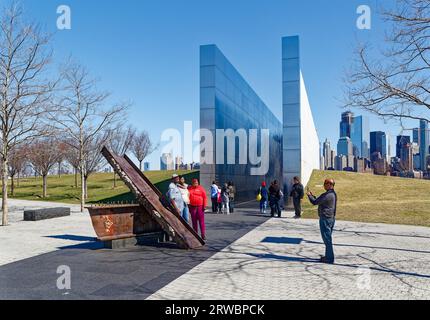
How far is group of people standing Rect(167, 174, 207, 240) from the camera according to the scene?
9.73 m

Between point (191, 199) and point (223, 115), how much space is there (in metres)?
15.2

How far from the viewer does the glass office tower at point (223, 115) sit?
2195cm

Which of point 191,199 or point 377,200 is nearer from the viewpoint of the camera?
point 191,199

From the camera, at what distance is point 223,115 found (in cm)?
2431

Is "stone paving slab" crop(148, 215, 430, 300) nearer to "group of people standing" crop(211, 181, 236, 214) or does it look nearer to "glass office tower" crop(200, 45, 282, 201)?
"group of people standing" crop(211, 181, 236, 214)

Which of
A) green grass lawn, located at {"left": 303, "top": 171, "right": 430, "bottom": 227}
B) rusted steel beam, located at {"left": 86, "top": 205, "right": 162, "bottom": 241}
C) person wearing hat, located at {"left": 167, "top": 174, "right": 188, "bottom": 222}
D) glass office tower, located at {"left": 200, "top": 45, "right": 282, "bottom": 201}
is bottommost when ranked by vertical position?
green grass lawn, located at {"left": 303, "top": 171, "right": 430, "bottom": 227}

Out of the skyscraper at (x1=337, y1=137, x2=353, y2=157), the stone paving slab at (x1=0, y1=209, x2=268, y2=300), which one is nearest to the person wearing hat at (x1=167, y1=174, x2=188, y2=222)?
the stone paving slab at (x1=0, y1=209, x2=268, y2=300)

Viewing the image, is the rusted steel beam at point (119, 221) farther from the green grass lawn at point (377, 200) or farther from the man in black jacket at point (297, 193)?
the green grass lawn at point (377, 200)

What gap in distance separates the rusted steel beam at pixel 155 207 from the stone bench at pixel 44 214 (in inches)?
360

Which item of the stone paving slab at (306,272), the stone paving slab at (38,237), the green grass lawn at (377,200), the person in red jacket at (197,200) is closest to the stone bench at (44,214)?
the stone paving slab at (38,237)

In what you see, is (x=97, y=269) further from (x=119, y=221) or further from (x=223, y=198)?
(x=223, y=198)

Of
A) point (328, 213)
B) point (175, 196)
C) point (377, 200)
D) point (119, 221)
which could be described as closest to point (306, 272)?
point (328, 213)

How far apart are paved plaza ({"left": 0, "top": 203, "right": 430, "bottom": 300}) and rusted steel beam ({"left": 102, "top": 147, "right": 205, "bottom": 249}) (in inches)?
15.4
